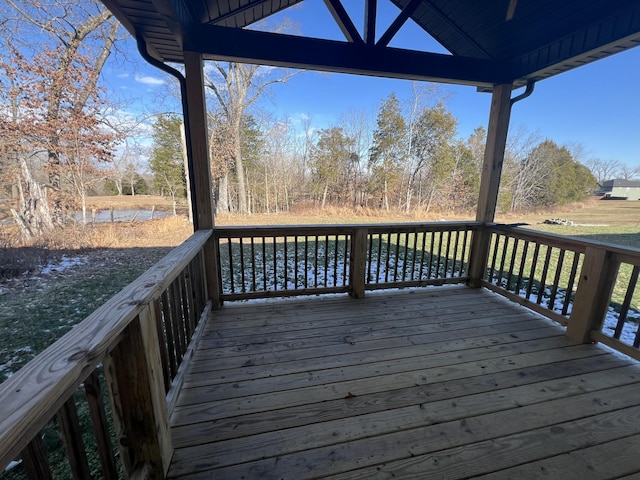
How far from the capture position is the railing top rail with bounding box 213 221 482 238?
9.39ft

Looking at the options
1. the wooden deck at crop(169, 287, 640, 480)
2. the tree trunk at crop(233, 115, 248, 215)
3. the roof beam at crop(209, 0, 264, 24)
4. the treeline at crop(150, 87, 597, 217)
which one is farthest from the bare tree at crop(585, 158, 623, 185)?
the roof beam at crop(209, 0, 264, 24)

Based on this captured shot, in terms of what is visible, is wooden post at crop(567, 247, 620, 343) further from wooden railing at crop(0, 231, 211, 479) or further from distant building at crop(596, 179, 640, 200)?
distant building at crop(596, 179, 640, 200)

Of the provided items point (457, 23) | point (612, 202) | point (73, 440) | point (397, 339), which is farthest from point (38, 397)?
point (612, 202)

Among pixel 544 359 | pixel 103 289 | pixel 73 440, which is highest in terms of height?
pixel 73 440

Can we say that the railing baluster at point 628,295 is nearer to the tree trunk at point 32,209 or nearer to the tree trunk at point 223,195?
the tree trunk at point 32,209

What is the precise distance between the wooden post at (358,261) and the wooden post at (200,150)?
1474 millimetres

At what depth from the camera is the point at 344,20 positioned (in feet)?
8.25

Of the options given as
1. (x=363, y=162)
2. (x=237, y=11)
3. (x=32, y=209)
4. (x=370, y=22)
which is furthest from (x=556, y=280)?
(x=32, y=209)

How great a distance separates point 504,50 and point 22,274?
315 inches

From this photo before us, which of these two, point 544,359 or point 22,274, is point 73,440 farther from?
point 22,274

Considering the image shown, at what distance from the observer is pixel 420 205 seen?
11.8m

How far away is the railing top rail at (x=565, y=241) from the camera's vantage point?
84.7 inches

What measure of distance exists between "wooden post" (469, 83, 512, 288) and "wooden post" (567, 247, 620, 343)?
113 centimetres

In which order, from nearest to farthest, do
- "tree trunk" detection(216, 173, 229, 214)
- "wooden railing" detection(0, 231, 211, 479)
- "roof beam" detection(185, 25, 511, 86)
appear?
"wooden railing" detection(0, 231, 211, 479) → "roof beam" detection(185, 25, 511, 86) → "tree trunk" detection(216, 173, 229, 214)
